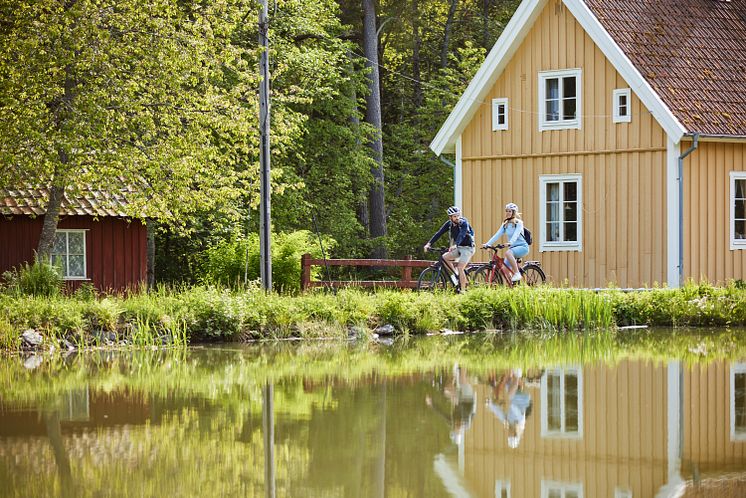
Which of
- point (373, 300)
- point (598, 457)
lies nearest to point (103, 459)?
point (598, 457)

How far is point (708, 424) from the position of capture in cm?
984

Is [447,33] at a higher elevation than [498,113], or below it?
higher

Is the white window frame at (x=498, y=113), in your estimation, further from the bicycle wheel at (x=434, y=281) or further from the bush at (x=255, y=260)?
the bicycle wheel at (x=434, y=281)

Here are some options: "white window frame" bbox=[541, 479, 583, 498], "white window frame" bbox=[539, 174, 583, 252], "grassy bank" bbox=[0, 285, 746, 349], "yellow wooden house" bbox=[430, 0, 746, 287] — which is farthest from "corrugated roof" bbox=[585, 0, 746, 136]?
"white window frame" bbox=[541, 479, 583, 498]

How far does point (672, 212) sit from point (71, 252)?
12439 millimetres

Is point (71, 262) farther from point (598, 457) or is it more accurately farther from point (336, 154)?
point (598, 457)

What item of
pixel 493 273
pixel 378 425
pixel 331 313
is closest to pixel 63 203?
pixel 493 273

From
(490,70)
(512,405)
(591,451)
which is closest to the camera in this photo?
(591,451)

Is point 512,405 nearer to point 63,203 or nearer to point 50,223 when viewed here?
point 50,223

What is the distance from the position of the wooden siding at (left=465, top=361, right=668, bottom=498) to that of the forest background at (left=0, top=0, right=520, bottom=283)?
1224 cm

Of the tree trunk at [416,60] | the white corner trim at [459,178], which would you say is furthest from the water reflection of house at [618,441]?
the tree trunk at [416,60]

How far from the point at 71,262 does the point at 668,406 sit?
19.4 metres

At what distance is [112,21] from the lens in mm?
22062

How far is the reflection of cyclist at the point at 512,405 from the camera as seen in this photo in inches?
378
